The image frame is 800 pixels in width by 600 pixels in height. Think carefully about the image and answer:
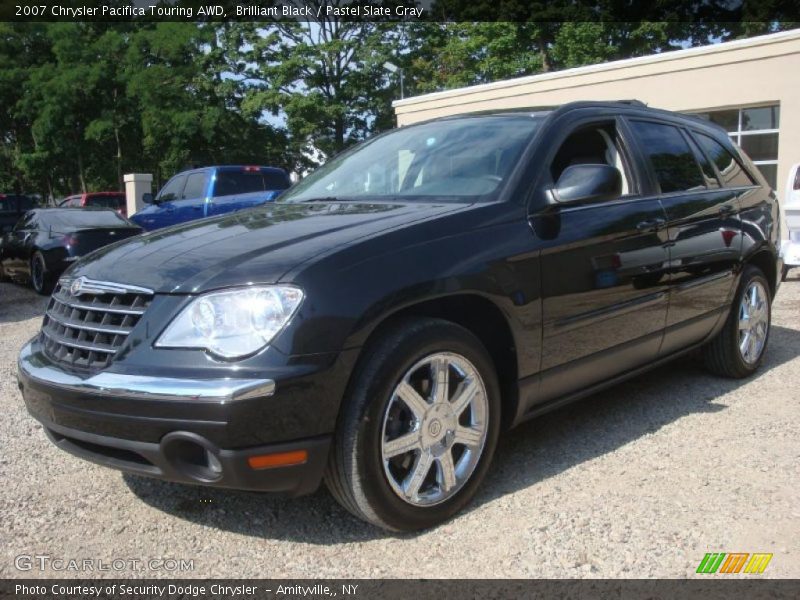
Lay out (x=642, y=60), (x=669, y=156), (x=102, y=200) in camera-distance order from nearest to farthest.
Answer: (x=669, y=156) < (x=642, y=60) < (x=102, y=200)

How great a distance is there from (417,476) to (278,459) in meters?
0.59

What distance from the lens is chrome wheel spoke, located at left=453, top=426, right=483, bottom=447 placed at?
292 cm

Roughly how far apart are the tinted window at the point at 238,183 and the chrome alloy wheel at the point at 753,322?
8591mm

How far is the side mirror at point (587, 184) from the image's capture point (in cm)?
321

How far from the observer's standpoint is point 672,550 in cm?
268

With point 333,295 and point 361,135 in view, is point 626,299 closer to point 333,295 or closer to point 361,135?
point 333,295

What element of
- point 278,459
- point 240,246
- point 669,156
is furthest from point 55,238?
point 278,459

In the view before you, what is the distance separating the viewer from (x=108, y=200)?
22.8 meters

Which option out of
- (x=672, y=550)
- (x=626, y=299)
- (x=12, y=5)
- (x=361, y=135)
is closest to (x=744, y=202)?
(x=626, y=299)

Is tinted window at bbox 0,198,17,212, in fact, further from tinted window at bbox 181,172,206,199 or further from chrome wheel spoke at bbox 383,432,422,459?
chrome wheel spoke at bbox 383,432,422,459

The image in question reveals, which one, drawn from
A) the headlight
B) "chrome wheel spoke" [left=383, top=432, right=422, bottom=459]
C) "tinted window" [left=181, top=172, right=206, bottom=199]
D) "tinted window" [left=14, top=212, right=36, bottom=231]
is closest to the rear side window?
"chrome wheel spoke" [left=383, top=432, right=422, bottom=459]

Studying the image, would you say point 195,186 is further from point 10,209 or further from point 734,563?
point 10,209

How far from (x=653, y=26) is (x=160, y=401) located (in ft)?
103

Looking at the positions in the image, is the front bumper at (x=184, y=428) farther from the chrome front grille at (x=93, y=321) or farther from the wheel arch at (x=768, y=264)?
the wheel arch at (x=768, y=264)
